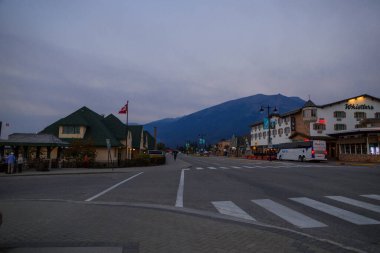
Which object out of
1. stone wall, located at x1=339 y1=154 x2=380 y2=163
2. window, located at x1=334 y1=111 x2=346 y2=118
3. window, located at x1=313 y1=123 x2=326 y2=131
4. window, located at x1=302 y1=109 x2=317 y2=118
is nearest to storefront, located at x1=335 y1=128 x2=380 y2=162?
stone wall, located at x1=339 y1=154 x2=380 y2=163

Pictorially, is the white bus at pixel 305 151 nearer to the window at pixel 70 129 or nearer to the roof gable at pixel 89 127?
the roof gable at pixel 89 127

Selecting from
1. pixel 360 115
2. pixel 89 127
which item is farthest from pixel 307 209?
pixel 360 115

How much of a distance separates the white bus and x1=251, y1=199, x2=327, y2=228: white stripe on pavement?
1610 inches

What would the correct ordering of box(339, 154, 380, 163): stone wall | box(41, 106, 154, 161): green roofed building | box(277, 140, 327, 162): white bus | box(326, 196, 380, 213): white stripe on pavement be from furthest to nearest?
1. box(277, 140, 327, 162): white bus
2. box(41, 106, 154, 161): green roofed building
3. box(339, 154, 380, 163): stone wall
4. box(326, 196, 380, 213): white stripe on pavement

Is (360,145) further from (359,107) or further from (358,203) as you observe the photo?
(358,203)

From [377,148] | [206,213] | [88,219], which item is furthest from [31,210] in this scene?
[377,148]

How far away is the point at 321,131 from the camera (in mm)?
63562

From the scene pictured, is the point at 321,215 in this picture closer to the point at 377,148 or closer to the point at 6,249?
the point at 6,249

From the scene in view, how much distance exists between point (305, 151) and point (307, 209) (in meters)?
44.2

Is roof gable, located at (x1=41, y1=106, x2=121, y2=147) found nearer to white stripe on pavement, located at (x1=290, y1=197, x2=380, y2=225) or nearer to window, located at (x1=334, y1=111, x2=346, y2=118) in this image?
white stripe on pavement, located at (x1=290, y1=197, x2=380, y2=225)

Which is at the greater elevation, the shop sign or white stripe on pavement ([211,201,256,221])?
the shop sign

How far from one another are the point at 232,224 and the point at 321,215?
2.78 meters

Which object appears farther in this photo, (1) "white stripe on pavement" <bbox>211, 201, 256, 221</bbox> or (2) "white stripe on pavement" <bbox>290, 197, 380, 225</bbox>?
(1) "white stripe on pavement" <bbox>211, 201, 256, 221</bbox>

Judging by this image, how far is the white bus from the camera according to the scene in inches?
1870
